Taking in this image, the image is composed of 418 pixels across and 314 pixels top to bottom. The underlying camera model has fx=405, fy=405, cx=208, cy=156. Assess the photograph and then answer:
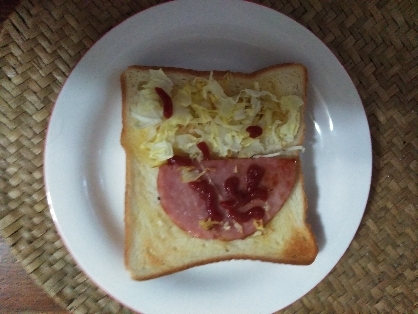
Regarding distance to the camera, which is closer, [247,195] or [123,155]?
[247,195]

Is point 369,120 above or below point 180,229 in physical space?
below

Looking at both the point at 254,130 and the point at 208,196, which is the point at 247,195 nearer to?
the point at 208,196

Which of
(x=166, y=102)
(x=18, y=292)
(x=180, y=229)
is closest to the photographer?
(x=166, y=102)

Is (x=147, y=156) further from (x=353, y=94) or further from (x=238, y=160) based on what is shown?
(x=353, y=94)

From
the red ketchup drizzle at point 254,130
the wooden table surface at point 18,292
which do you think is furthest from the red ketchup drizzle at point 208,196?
the wooden table surface at point 18,292

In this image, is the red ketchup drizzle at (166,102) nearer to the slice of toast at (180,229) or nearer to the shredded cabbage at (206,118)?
the shredded cabbage at (206,118)

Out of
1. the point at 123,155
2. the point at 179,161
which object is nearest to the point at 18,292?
the point at 123,155

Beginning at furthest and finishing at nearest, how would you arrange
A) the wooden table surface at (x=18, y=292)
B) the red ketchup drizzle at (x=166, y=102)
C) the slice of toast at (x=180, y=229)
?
the wooden table surface at (x=18, y=292)
the slice of toast at (x=180, y=229)
the red ketchup drizzle at (x=166, y=102)
